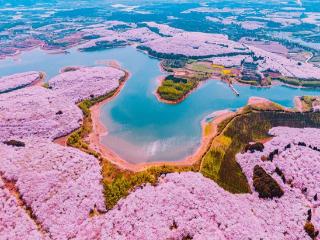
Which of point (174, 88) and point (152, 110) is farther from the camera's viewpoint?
point (174, 88)

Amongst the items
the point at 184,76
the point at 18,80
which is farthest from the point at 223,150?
the point at 18,80

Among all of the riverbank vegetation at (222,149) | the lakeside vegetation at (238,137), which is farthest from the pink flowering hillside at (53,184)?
the lakeside vegetation at (238,137)

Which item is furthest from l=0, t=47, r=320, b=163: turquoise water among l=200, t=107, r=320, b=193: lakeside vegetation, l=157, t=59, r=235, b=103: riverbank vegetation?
l=200, t=107, r=320, b=193: lakeside vegetation

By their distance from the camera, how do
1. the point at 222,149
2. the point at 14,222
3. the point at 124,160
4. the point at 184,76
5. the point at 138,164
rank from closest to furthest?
the point at 14,222
the point at 138,164
the point at 124,160
the point at 222,149
the point at 184,76

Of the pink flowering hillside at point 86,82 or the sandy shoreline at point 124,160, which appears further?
the pink flowering hillside at point 86,82

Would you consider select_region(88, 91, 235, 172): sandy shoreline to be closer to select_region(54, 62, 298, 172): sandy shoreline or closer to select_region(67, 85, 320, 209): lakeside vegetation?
select_region(54, 62, 298, 172): sandy shoreline

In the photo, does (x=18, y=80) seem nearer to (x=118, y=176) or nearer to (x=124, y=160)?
(x=124, y=160)

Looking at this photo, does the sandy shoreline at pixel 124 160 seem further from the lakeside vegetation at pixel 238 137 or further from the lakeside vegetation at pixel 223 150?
the lakeside vegetation at pixel 238 137

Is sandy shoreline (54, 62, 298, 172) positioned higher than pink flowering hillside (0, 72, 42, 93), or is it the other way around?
sandy shoreline (54, 62, 298, 172)
